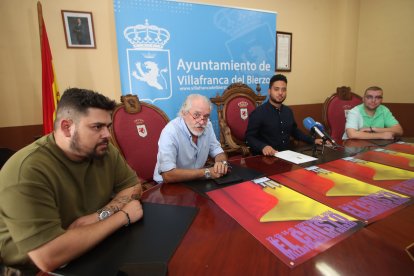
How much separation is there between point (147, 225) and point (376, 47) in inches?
175

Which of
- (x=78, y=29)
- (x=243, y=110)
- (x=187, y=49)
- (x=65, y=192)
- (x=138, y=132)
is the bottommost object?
(x=65, y=192)

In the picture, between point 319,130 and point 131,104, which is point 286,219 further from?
point 131,104

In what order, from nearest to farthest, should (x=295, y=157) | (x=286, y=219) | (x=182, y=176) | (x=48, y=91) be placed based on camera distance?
(x=286, y=219)
(x=182, y=176)
(x=295, y=157)
(x=48, y=91)

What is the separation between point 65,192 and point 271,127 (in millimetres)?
2010

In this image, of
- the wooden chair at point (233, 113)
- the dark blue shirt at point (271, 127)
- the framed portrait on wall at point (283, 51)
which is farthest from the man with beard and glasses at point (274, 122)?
the framed portrait on wall at point (283, 51)

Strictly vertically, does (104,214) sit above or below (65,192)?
below

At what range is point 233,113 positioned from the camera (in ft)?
9.09

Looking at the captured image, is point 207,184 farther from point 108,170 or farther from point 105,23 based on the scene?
point 105,23

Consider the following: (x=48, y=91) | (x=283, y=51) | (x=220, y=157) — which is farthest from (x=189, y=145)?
(x=283, y=51)

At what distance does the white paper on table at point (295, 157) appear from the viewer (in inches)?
65.4

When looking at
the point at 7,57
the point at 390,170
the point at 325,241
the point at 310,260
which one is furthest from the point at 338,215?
the point at 7,57

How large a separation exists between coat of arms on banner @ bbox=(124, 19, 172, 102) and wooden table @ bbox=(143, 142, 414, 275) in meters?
2.02

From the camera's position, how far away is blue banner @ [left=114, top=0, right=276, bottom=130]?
2564 millimetres

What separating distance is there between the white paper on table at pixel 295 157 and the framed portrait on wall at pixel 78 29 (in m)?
A: 2.25
